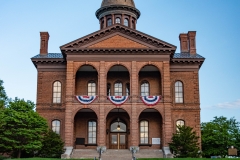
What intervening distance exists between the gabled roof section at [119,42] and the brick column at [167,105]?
2016 mm

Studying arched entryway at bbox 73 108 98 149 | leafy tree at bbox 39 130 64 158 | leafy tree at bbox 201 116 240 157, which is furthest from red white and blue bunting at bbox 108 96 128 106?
leafy tree at bbox 201 116 240 157

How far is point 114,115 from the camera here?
45.2 m

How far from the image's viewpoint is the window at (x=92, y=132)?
146 ft

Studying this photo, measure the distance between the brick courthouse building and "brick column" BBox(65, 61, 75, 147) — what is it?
0.10m

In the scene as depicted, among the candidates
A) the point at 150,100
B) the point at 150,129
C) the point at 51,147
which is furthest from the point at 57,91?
the point at 150,129

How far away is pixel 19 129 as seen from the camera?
122 ft

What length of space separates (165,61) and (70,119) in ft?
37.7

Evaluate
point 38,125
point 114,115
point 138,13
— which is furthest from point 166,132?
point 138,13

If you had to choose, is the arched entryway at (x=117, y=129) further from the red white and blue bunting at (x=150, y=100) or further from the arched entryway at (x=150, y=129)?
the red white and blue bunting at (x=150, y=100)

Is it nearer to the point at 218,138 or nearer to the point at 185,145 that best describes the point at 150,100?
the point at 185,145

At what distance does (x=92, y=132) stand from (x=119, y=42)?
1013 centimetres

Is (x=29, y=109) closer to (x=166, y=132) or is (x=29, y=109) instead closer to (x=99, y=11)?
(x=166, y=132)

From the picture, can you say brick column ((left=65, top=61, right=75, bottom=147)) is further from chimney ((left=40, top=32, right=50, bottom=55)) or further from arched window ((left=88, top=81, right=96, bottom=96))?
chimney ((left=40, top=32, right=50, bottom=55))

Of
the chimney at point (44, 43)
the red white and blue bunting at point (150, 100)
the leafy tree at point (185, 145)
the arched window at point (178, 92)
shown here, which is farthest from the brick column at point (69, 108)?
the arched window at point (178, 92)
